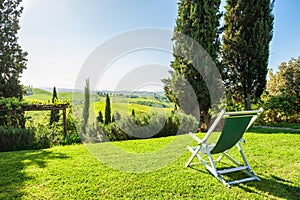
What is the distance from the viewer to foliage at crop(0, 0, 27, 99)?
10375 mm

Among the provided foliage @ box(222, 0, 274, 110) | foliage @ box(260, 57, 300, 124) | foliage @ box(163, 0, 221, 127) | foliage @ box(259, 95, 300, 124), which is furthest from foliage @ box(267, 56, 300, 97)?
foliage @ box(163, 0, 221, 127)

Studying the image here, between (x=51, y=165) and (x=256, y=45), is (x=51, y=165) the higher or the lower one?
the lower one

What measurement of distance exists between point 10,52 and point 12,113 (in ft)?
15.0

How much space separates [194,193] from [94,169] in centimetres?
174

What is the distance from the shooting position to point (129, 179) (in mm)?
3305

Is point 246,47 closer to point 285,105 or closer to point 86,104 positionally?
point 285,105

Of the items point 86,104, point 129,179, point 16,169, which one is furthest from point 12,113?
point 129,179

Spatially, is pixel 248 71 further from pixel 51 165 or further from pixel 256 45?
pixel 51 165

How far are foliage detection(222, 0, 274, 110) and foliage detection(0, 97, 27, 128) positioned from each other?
8.84 m

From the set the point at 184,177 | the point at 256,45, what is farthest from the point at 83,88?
the point at 256,45

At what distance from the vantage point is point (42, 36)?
28.0 ft

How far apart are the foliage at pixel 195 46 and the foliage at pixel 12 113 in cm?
624

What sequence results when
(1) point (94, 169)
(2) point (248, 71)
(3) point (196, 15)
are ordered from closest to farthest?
(1) point (94, 169)
(3) point (196, 15)
(2) point (248, 71)

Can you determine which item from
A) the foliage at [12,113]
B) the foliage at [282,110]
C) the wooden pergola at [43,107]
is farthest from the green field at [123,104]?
the foliage at [282,110]
